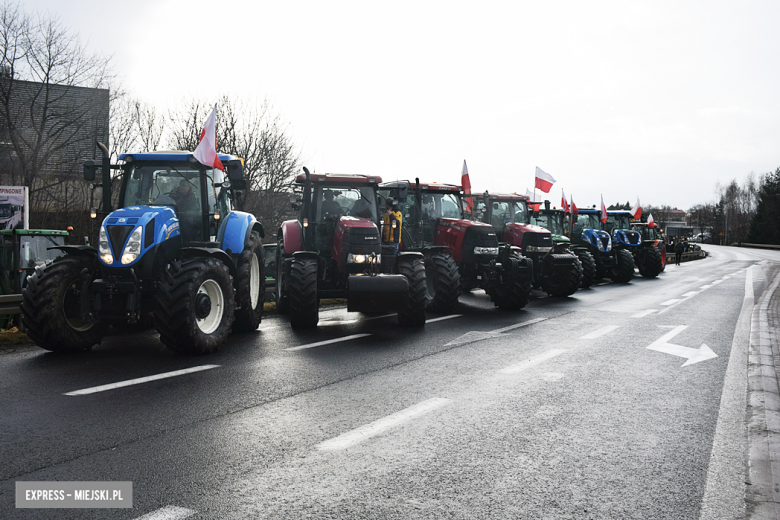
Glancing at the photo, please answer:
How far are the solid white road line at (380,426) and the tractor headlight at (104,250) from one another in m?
4.33

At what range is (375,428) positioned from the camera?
525 cm

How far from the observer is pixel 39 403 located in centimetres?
582

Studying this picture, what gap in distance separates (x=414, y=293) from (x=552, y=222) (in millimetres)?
13583

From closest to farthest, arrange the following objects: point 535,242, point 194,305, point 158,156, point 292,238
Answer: point 194,305
point 158,156
point 292,238
point 535,242

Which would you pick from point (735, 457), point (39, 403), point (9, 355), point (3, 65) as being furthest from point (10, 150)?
point (735, 457)

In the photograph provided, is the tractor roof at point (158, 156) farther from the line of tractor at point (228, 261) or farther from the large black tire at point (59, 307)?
the large black tire at point (59, 307)

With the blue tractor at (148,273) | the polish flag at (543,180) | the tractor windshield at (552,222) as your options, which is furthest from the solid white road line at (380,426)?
the tractor windshield at (552,222)

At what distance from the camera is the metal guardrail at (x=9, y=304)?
9.76m

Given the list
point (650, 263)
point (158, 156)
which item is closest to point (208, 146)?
point (158, 156)

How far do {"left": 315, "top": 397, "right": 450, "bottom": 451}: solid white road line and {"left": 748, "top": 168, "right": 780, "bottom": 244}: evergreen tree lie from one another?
96.8 metres

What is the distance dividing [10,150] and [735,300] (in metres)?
24.8

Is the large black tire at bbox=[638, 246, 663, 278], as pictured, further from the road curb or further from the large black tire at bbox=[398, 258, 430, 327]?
the large black tire at bbox=[398, 258, 430, 327]

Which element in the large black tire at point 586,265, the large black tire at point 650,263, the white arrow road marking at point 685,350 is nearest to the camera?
the white arrow road marking at point 685,350

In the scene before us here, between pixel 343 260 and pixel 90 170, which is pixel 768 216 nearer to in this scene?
pixel 343 260
